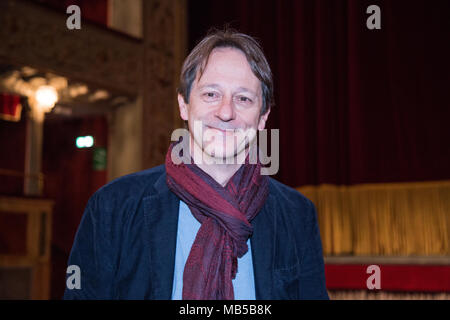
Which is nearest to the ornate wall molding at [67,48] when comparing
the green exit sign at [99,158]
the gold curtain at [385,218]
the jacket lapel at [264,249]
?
the green exit sign at [99,158]

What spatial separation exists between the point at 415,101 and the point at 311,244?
4.70 m

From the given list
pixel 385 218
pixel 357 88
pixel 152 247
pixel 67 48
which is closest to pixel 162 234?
pixel 152 247

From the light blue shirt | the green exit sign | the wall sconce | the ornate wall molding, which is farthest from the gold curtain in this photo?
the green exit sign

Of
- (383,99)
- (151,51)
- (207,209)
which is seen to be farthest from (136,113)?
(207,209)

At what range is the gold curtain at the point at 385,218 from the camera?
5.33 meters

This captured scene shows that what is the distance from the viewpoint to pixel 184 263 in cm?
132

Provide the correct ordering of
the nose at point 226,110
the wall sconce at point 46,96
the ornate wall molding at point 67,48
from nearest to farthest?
the nose at point 226,110 < the ornate wall molding at point 67,48 < the wall sconce at point 46,96

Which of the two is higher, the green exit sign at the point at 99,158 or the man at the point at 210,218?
the green exit sign at the point at 99,158

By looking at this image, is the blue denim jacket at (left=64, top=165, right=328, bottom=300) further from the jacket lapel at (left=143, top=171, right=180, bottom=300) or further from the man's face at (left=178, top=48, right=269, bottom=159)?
the man's face at (left=178, top=48, right=269, bottom=159)

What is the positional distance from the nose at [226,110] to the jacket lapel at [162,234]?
0.80 ft

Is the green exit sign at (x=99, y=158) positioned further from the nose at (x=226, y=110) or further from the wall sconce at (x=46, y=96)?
the nose at (x=226, y=110)

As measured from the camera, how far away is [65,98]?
288 inches

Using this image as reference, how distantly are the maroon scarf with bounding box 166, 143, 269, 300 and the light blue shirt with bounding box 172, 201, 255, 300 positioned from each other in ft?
0.11

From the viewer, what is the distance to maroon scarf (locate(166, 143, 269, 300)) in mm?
1252
